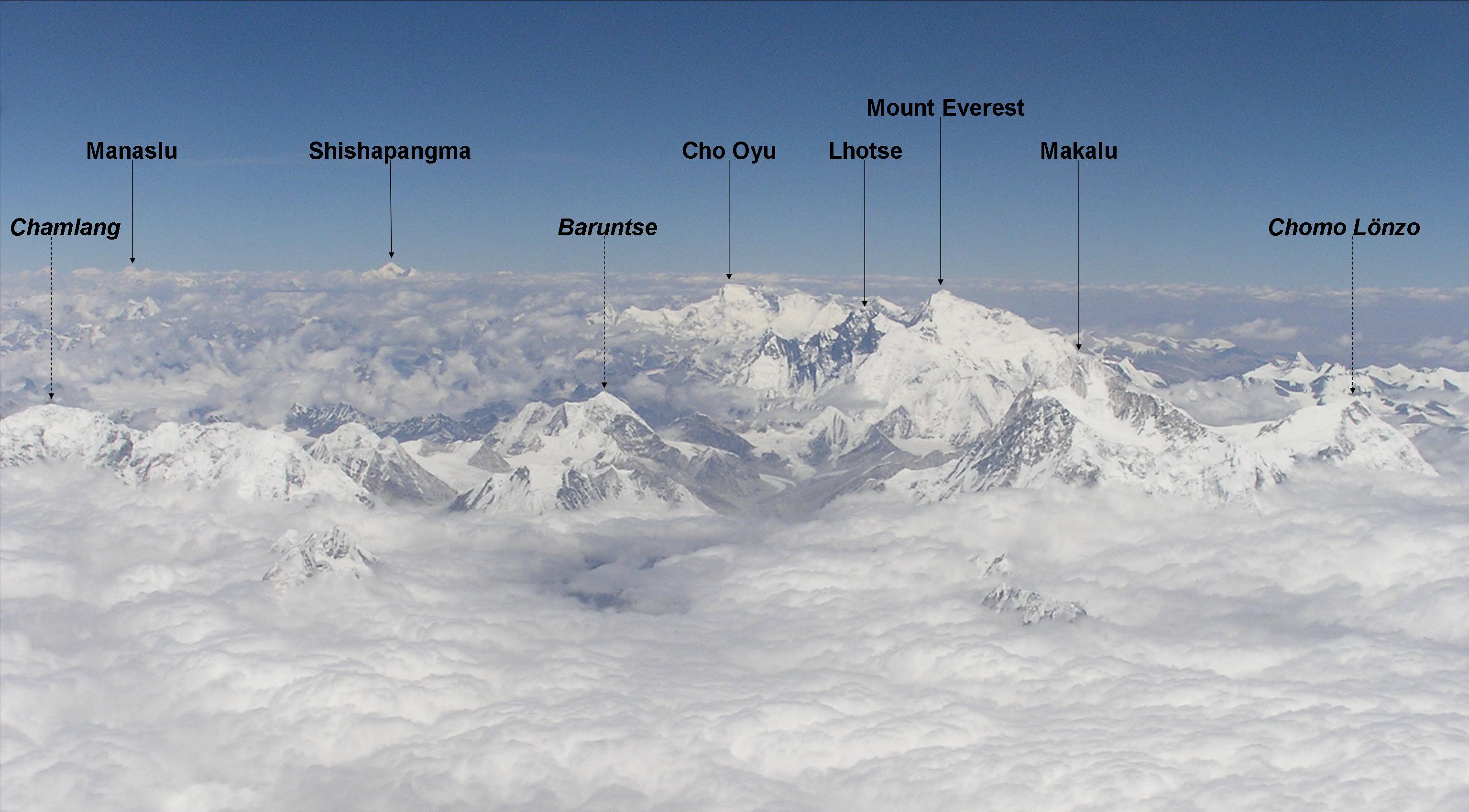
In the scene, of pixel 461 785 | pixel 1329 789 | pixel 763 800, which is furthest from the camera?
pixel 461 785

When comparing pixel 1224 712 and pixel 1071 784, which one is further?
pixel 1224 712

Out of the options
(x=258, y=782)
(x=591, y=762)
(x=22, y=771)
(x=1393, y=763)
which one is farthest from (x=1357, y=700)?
(x=22, y=771)

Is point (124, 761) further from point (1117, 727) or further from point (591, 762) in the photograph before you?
point (1117, 727)

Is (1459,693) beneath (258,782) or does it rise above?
above

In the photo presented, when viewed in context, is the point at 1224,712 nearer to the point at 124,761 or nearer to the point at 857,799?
the point at 857,799

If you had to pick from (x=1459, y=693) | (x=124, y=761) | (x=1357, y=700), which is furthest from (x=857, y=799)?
(x=124, y=761)

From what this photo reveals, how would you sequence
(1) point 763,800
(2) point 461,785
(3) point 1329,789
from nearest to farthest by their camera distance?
(3) point 1329,789
(1) point 763,800
(2) point 461,785

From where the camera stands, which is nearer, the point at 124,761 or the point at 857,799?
the point at 857,799

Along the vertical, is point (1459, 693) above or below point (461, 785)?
above
